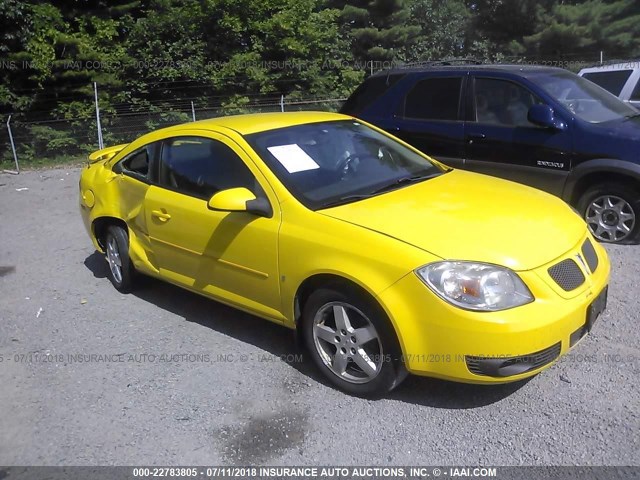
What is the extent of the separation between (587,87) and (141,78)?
44.6 feet

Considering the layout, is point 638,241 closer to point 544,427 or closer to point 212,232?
point 544,427

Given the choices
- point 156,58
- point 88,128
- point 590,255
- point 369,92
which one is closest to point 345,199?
point 590,255

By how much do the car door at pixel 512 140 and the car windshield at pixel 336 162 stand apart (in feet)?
6.16

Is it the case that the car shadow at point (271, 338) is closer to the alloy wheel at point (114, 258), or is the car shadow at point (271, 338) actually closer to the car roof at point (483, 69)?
the alloy wheel at point (114, 258)

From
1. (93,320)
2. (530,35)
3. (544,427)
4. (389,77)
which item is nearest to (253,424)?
(544,427)

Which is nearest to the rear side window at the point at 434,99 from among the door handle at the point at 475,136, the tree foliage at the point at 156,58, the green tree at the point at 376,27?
the door handle at the point at 475,136

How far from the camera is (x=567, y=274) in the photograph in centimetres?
336

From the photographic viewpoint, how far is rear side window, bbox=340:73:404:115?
7.30 m

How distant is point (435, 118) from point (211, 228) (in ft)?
11.7

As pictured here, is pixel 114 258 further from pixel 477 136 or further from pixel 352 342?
pixel 477 136

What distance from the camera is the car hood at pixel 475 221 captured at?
325cm

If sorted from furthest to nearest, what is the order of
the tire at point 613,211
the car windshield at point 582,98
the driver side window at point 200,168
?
1. the car windshield at point 582,98
2. the tire at point 613,211
3. the driver side window at point 200,168

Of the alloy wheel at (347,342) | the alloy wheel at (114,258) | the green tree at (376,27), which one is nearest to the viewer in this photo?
the alloy wheel at (347,342)

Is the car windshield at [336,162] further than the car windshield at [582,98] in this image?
No
